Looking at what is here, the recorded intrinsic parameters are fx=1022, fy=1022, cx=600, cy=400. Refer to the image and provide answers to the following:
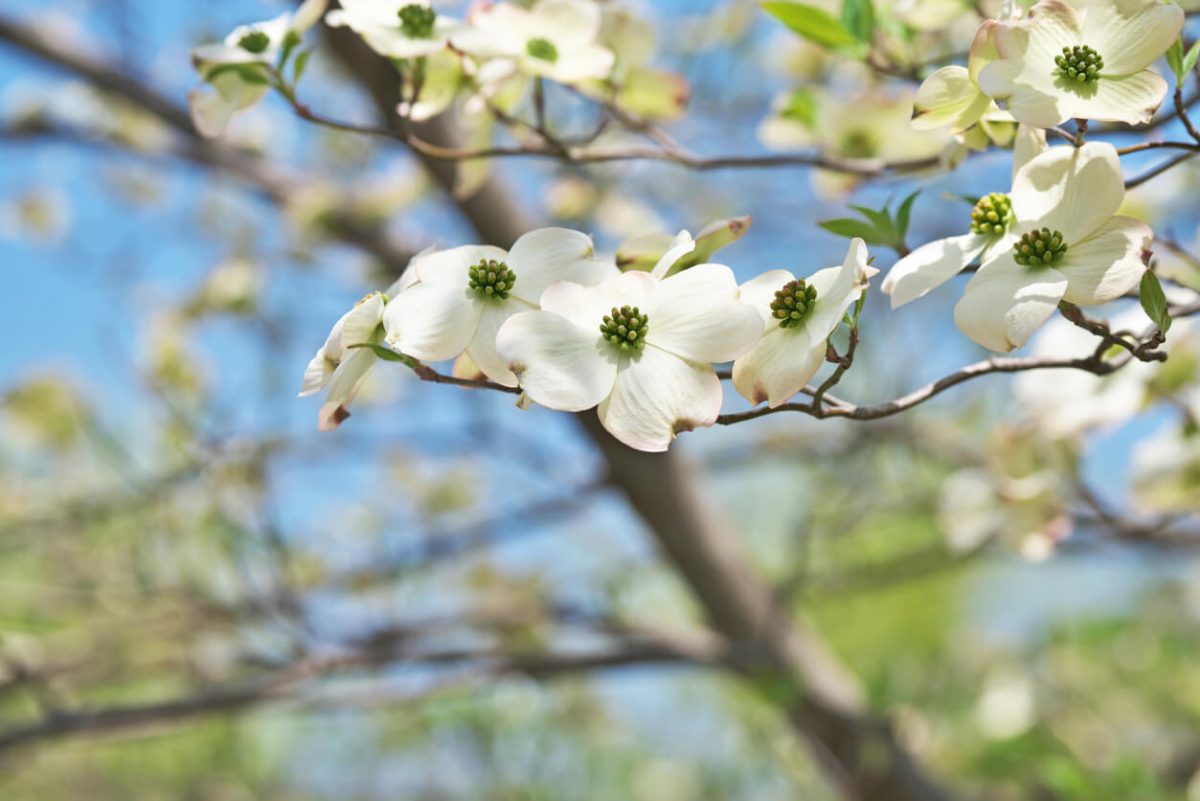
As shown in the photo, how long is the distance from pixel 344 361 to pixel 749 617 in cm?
92

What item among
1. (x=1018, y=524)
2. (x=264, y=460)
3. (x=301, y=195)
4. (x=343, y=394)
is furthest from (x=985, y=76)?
(x=301, y=195)

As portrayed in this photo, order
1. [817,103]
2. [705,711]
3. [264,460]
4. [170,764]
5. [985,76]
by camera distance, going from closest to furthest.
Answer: [985,76] → [817,103] → [264,460] → [170,764] → [705,711]

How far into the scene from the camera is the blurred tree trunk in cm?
103

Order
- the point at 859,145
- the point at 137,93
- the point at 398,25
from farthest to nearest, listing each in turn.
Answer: the point at 137,93, the point at 859,145, the point at 398,25

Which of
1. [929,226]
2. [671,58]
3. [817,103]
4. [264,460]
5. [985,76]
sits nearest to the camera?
[985,76]

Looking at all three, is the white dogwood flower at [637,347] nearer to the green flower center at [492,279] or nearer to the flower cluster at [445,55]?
the green flower center at [492,279]

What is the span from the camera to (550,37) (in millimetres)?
538

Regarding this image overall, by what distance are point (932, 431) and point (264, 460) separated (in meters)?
0.96

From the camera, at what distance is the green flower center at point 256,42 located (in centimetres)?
52

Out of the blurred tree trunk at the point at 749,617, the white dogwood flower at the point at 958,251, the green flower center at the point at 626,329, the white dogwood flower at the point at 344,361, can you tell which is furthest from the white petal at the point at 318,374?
the blurred tree trunk at the point at 749,617

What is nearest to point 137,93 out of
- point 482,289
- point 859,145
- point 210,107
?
point 210,107

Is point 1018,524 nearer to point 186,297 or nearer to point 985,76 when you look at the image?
point 985,76

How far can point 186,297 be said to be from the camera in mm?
1292

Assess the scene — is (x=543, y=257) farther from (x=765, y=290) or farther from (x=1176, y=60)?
(x=1176, y=60)
